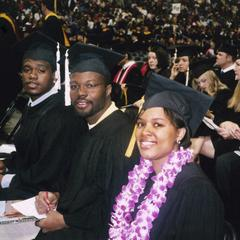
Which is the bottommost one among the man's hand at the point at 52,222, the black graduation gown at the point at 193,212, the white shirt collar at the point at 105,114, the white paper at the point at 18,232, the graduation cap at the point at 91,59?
the white paper at the point at 18,232

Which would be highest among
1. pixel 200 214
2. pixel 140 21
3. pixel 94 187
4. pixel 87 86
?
pixel 140 21

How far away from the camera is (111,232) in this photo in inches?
87.8

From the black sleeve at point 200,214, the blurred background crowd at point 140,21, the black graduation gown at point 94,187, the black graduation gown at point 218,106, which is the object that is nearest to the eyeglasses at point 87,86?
the black graduation gown at point 94,187

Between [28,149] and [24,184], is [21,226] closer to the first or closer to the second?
[24,184]

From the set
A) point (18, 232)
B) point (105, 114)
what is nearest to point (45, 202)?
point (18, 232)

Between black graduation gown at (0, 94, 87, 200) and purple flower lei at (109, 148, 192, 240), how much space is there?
728 mm

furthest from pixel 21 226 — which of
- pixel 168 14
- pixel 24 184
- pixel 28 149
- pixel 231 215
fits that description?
pixel 168 14

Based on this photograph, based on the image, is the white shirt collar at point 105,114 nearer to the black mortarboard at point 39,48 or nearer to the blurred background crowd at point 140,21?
the black mortarboard at point 39,48

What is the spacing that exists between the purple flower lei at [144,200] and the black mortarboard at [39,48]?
1.47 meters

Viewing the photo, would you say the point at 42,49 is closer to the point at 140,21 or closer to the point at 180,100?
the point at 180,100

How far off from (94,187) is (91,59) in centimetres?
92

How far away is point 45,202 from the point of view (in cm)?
263

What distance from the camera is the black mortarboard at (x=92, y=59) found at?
2.93 meters

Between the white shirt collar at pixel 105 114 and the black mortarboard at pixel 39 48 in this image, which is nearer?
the white shirt collar at pixel 105 114
